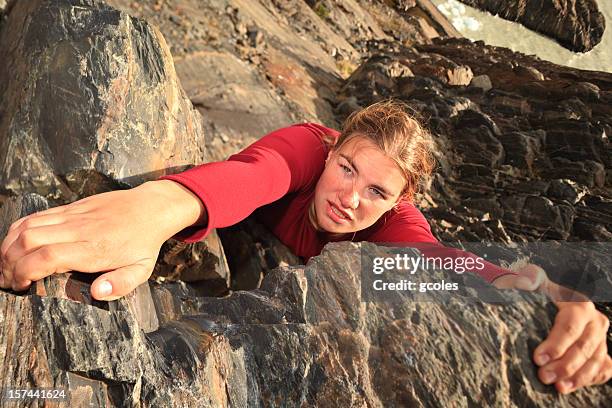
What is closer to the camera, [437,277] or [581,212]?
[437,277]

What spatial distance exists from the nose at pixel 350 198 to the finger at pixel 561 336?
166 centimetres

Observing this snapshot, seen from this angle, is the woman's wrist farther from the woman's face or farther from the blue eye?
the blue eye

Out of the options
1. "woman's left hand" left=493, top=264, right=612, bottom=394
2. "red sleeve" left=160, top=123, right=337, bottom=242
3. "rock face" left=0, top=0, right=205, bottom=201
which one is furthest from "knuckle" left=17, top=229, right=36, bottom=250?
"woman's left hand" left=493, top=264, right=612, bottom=394

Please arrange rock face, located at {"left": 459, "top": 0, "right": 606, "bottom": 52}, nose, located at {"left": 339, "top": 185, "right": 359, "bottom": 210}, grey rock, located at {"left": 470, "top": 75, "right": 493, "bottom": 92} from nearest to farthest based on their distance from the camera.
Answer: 1. nose, located at {"left": 339, "top": 185, "right": 359, "bottom": 210}
2. grey rock, located at {"left": 470, "top": 75, "right": 493, "bottom": 92}
3. rock face, located at {"left": 459, "top": 0, "right": 606, "bottom": 52}

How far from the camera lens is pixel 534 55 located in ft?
47.8

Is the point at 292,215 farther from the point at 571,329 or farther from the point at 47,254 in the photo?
the point at 571,329

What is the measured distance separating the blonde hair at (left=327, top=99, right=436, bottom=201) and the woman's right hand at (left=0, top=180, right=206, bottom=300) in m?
1.46

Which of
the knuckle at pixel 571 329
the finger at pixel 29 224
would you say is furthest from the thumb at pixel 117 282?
the knuckle at pixel 571 329

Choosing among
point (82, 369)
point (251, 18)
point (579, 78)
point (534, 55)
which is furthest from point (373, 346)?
point (534, 55)

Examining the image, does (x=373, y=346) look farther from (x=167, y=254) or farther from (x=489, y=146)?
(x=489, y=146)

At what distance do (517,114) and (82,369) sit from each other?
29.8 ft

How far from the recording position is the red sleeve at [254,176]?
3348 millimetres

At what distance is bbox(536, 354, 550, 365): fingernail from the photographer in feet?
7.23

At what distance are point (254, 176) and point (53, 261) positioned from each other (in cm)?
154
